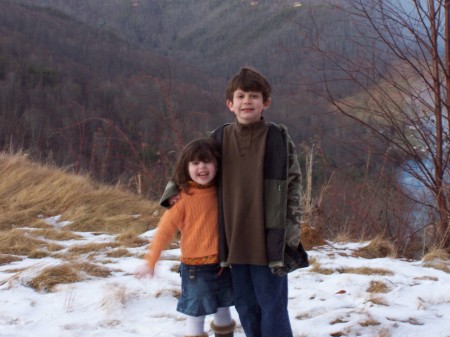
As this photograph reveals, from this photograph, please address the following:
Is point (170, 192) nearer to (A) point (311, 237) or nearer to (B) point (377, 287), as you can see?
(B) point (377, 287)

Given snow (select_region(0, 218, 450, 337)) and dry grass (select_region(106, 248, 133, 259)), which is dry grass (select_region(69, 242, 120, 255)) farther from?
snow (select_region(0, 218, 450, 337))

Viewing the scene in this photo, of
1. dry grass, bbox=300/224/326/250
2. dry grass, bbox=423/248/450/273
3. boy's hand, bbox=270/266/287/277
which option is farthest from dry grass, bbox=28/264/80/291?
dry grass, bbox=423/248/450/273

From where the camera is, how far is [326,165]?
5164mm

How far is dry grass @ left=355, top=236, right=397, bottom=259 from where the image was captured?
4.05m

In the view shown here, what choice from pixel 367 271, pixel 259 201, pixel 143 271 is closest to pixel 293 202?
pixel 259 201

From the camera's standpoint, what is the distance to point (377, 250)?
13.6ft

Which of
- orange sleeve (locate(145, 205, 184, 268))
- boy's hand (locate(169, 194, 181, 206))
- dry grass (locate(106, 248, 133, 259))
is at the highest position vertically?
boy's hand (locate(169, 194, 181, 206))

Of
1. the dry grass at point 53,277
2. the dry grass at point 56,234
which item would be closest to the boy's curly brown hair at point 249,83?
the dry grass at point 53,277

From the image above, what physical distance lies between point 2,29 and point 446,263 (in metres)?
55.4

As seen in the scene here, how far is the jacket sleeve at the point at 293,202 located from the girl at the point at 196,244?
0.99 ft

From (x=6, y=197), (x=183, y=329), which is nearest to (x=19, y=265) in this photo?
(x=183, y=329)

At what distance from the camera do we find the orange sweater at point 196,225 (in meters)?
1.96

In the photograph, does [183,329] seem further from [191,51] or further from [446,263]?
[191,51]

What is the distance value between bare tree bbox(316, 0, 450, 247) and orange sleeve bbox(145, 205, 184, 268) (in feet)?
6.76
